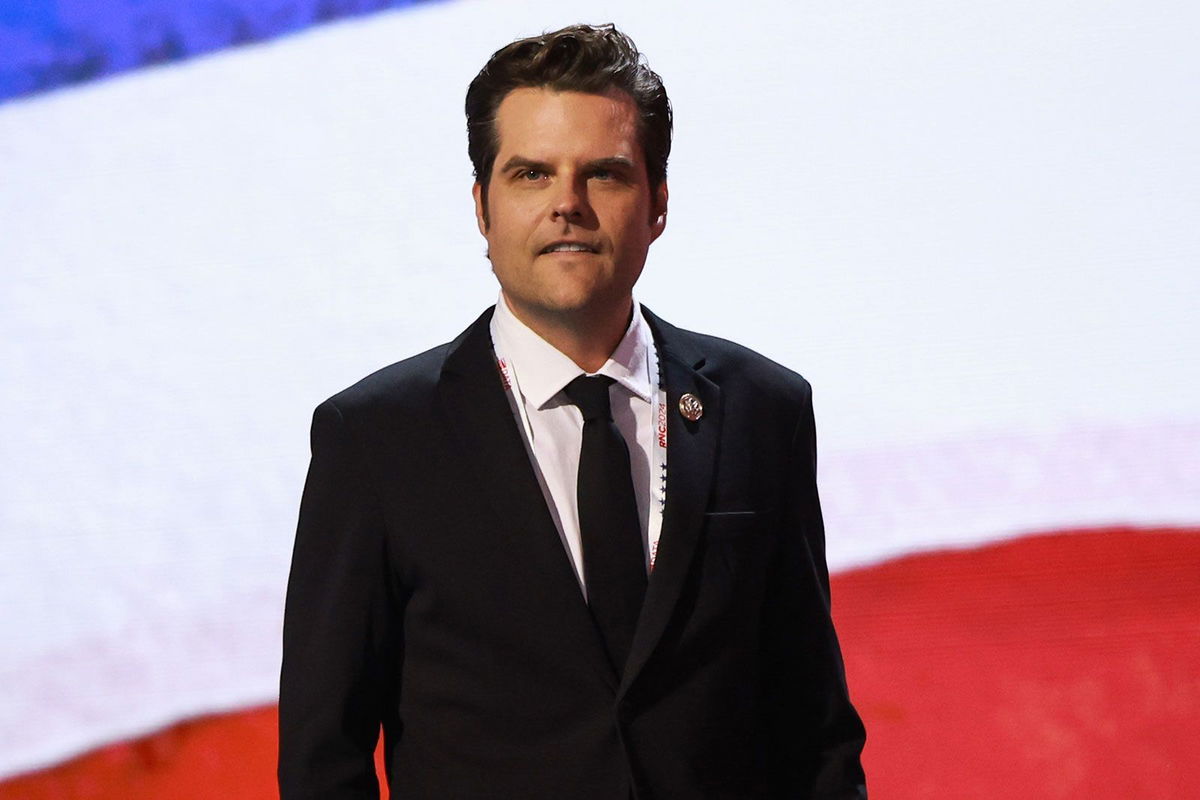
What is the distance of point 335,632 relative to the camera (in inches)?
50.2

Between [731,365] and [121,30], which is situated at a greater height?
[121,30]

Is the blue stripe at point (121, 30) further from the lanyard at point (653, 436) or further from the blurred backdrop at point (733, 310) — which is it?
the lanyard at point (653, 436)

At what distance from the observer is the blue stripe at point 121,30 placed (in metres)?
2.11

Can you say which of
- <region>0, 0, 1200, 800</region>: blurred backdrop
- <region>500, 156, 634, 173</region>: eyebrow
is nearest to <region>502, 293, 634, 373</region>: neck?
<region>500, 156, 634, 173</region>: eyebrow

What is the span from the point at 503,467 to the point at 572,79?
0.36 metres

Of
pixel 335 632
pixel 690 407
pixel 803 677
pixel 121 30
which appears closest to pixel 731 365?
pixel 690 407

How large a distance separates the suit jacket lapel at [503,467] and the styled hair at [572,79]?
180 mm

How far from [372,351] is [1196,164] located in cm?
126

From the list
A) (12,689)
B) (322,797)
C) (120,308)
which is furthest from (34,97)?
(322,797)

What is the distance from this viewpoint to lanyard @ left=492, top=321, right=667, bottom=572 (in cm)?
133

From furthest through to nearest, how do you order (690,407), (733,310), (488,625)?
(733,310) < (690,407) < (488,625)

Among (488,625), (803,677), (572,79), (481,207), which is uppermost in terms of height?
(572,79)

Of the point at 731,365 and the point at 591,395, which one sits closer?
the point at 591,395

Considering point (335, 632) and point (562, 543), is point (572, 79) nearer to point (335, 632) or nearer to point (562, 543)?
point (562, 543)
